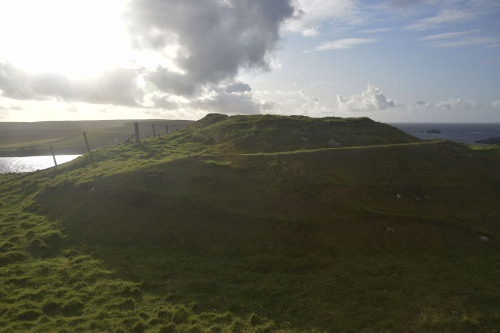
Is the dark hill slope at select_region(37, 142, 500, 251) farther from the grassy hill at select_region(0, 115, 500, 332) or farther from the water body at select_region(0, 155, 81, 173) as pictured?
the water body at select_region(0, 155, 81, 173)

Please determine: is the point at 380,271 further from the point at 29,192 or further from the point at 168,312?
the point at 29,192

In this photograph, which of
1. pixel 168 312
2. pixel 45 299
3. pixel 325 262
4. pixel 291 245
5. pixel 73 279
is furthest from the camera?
pixel 291 245

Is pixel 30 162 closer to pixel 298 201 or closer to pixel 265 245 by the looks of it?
pixel 298 201

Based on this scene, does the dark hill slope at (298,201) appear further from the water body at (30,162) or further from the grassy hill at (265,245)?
the water body at (30,162)

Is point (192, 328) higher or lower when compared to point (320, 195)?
→ lower

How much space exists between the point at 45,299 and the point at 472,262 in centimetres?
2894

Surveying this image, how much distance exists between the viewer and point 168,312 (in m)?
15.1

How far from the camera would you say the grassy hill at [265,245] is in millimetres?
14969

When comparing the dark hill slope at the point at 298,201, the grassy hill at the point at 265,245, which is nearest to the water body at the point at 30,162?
the grassy hill at the point at 265,245

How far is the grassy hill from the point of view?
15.0 m

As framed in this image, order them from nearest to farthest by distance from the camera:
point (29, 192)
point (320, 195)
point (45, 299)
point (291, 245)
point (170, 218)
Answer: point (45, 299), point (291, 245), point (170, 218), point (320, 195), point (29, 192)

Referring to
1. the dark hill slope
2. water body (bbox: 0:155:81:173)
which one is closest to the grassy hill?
the dark hill slope

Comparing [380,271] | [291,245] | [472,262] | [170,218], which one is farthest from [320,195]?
[170,218]

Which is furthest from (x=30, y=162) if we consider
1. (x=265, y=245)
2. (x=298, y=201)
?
(x=265, y=245)
